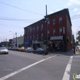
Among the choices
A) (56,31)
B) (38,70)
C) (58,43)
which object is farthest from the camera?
(56,31)

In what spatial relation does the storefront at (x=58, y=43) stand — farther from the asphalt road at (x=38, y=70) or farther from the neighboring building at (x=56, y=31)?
the asphalt road at (x=38, y=70)

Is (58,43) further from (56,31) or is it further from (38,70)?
(38,70)

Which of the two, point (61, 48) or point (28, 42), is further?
point (28, 42)

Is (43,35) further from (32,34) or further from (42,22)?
(32,34)

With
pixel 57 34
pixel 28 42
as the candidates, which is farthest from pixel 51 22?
pixel 28 42

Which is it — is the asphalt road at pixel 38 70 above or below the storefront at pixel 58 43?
below

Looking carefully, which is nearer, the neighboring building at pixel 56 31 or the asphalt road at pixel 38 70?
the asphalt road at pixel 38 70

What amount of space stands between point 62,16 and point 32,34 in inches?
771

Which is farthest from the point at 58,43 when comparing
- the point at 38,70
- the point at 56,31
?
the point at 38,70

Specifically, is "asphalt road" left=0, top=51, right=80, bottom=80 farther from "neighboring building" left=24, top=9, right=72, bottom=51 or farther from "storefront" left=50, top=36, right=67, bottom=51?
"storefront" left=50, top=36, right=67, bottom=51

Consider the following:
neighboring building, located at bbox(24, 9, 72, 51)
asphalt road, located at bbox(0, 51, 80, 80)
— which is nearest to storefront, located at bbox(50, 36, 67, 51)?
neighboring building, located at bbox(24, 9, 72, 51)

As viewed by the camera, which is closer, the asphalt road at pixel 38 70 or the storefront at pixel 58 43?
the asphalt road at pixel 38 70

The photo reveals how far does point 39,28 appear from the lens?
5125 centimetres

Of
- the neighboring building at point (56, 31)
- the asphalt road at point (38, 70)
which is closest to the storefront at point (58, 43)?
the neighboring building at point (56, 31)
